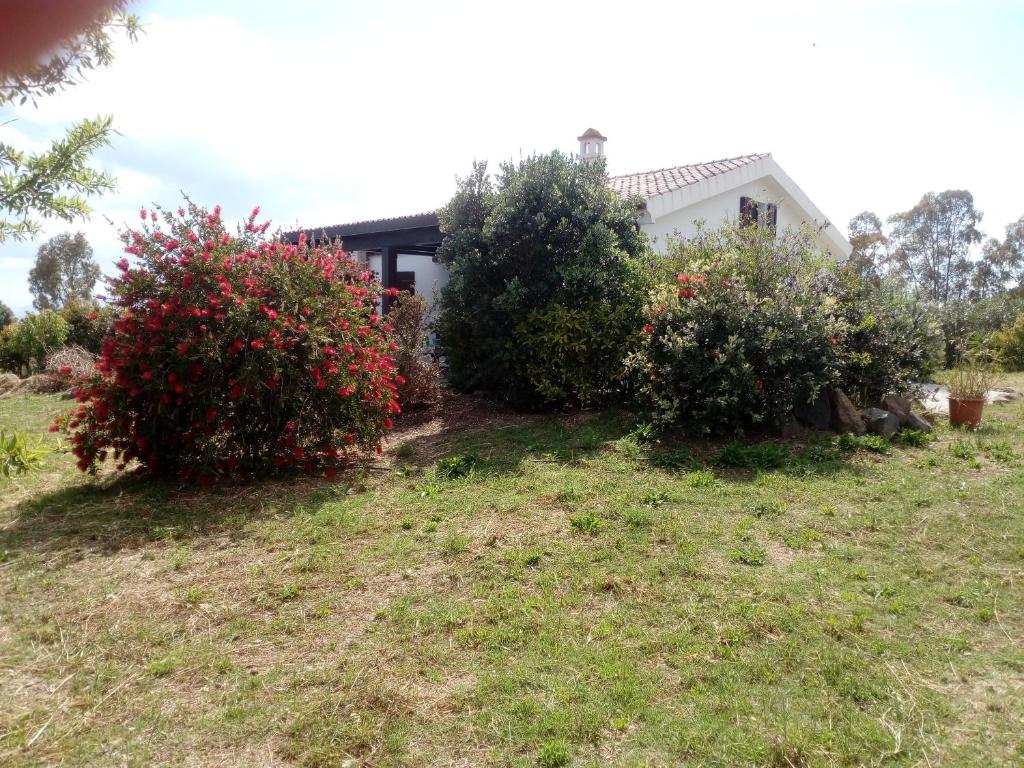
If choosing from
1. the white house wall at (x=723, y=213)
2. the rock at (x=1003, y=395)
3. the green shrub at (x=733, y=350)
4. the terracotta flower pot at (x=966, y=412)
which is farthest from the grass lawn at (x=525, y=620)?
the white house wall at (x=723, y=213)

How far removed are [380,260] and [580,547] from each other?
41.3 ft

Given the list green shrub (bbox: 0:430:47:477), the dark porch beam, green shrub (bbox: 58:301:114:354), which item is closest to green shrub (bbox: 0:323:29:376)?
green shrub (bbox: 58:301:114:354)

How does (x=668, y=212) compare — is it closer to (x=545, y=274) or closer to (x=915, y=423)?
(x=545, y=274)

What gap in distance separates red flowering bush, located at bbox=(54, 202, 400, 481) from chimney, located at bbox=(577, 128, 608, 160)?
9.73 meters

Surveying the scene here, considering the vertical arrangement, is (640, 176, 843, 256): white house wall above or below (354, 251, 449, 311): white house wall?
above

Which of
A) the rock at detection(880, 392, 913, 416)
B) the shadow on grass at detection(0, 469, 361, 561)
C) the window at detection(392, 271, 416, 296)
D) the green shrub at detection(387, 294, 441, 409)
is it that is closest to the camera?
the shadow on grass at detection(0, 469, 361, 561)

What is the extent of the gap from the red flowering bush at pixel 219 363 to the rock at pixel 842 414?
522cm

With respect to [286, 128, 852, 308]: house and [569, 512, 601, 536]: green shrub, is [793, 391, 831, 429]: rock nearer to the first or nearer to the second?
[569, 512, 601, 536]: green shrub

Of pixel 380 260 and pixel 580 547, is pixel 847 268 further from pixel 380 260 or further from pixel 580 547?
pixel 380 260

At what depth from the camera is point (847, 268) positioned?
9.15 m

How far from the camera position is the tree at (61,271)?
36781 mm

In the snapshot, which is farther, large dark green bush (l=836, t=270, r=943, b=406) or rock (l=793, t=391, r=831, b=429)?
large dark green bush (l=836, t=270, r=943, b=406)

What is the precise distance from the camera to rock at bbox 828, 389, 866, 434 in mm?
7652

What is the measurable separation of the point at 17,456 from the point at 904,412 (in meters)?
9.62
